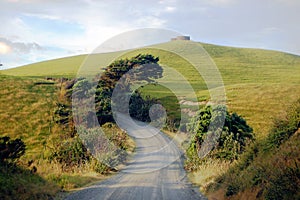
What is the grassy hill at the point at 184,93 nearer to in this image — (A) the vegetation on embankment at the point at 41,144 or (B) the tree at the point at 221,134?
(A) the vegetation on embankment at the point at 41,144

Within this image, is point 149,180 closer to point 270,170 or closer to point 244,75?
point 270,170

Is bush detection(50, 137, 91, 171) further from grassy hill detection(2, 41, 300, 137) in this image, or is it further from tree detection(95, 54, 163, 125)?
grassy hill detection(2, 41, 300, 137)

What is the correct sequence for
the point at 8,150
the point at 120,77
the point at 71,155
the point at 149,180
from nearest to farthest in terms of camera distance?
the point at 8,150, the point at 149,180, the point at 71,155, the point at 120,77

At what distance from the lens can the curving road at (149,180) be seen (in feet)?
46.9

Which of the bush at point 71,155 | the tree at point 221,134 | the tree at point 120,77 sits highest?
the tree at point 120,77

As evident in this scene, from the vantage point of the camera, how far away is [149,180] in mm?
18672

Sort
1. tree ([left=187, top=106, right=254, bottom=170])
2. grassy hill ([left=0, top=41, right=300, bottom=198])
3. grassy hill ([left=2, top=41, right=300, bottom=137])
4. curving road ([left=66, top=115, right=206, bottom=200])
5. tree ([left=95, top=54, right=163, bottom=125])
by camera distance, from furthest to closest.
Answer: grassy hill ([left=2, top=41, right=300, bottom=137])
grassy hill ([left=0, top=41, right=300, bottom=198])
tree ([left=95, top=54, right=163, bottom=125])
tree ([left=187, top=106, right=254, bottom=170])
curving road ([left=66, top=115, right=206, bottom=200])

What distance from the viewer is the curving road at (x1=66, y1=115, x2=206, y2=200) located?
14.3 meters

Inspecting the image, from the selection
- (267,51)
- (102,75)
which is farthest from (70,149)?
(267,51)

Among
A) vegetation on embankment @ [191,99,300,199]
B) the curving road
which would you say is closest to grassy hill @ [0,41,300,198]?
vegetation on embankment @ [191,99,300,199]

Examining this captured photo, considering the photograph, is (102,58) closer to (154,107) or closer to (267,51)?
(154,107)

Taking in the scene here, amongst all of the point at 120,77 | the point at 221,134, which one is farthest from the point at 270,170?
the point at 120,77

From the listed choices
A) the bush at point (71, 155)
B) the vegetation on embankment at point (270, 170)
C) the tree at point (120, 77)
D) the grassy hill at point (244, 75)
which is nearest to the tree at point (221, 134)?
the vegetation on embankment at point (270, 170)

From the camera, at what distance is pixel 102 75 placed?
168ft
